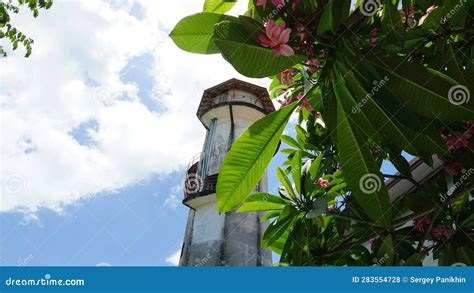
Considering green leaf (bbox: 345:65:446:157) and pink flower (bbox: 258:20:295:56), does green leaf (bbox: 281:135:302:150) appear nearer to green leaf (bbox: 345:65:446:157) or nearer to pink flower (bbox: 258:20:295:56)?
green leaf (bbox: 345:65:446:157)

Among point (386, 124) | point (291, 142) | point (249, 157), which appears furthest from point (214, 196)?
point (386, 124)

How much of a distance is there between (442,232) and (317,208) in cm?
85

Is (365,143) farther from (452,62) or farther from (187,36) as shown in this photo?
(187,36)

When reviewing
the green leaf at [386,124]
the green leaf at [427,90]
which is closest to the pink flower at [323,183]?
the green leaf at [386,124]

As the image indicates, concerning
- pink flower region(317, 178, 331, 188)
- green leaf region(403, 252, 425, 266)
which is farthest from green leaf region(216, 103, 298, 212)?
Result: green leaf region(403, 252, 425, 266)

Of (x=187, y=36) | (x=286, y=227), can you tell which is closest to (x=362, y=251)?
(x=286, y=227)

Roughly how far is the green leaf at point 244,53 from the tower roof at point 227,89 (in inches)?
578

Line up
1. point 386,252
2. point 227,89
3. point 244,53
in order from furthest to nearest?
1. point 227,89
2. point 386,252
3. point 244,53

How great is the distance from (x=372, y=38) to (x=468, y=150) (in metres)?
1.01

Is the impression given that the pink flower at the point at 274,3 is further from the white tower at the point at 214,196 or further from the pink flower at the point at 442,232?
the white tower at the point at 214,196

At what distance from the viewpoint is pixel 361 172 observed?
1.34 meters

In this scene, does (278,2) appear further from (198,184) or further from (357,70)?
(198,184)

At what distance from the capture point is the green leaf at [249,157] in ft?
4.72

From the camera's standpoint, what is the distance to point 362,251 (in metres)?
2.25
